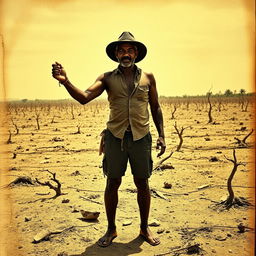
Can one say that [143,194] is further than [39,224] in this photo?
No

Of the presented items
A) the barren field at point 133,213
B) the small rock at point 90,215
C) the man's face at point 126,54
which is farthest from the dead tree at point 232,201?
the man's face at point 126,54

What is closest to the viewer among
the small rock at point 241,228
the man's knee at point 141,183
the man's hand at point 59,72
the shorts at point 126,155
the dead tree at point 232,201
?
the man's hand at point 59,72

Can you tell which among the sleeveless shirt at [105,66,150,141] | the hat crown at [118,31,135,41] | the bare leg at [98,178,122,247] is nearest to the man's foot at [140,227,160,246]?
the bare leg at [98,178,122,247]

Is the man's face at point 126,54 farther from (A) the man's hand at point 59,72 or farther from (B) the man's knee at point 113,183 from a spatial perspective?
(B) the man's knee at point 113,183

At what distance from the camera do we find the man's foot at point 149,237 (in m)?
3.02

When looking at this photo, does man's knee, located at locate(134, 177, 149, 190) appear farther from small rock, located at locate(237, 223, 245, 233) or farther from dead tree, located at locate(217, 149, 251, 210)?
dead tree, located at locate(217, 149, 251, 210)

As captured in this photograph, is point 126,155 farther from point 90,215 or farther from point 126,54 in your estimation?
point 90,215

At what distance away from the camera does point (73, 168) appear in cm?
633

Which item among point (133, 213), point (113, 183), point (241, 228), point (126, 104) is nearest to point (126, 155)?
point (113, 183)

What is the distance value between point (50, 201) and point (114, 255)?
163 centimetres

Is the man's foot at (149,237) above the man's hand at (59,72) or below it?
below

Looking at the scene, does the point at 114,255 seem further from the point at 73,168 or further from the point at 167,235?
the point at 73,168

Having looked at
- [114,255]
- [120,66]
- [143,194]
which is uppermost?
[120,66]

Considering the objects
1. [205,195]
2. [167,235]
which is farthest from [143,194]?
[205,195]
